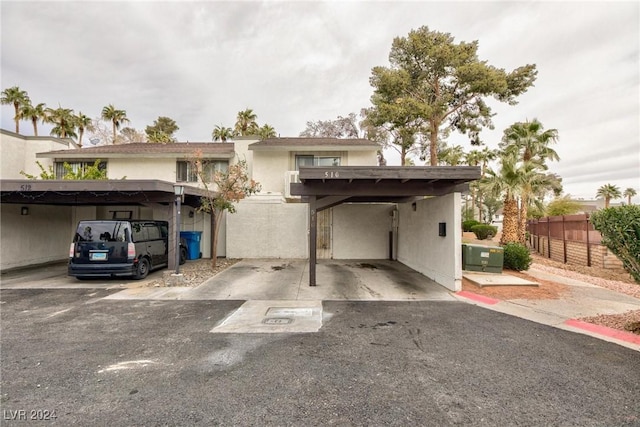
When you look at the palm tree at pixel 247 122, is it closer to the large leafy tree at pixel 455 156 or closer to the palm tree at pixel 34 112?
the palm tree at pixel 34 112

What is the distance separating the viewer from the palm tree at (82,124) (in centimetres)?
2858

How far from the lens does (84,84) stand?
17.2m

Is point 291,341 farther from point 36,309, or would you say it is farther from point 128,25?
point 128,25

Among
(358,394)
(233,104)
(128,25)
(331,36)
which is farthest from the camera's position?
(233,104)

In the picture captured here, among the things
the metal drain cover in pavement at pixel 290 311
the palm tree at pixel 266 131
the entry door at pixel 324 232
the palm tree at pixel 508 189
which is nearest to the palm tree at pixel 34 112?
the palm tree at pixel 266 131

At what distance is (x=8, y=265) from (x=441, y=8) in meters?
20.0

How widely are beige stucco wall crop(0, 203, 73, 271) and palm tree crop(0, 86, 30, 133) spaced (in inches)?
858

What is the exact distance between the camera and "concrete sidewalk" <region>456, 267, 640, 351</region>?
186 inches

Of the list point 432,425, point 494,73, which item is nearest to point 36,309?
point 432,425

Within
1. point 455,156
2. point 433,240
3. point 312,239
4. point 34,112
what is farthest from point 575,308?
point 34,112

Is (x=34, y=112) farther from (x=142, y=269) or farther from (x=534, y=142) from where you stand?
(x=534, y=142)

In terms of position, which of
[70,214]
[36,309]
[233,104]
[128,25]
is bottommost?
[36,309]

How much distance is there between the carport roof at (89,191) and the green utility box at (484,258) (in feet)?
32.4

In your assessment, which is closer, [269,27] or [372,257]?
[269,27]
